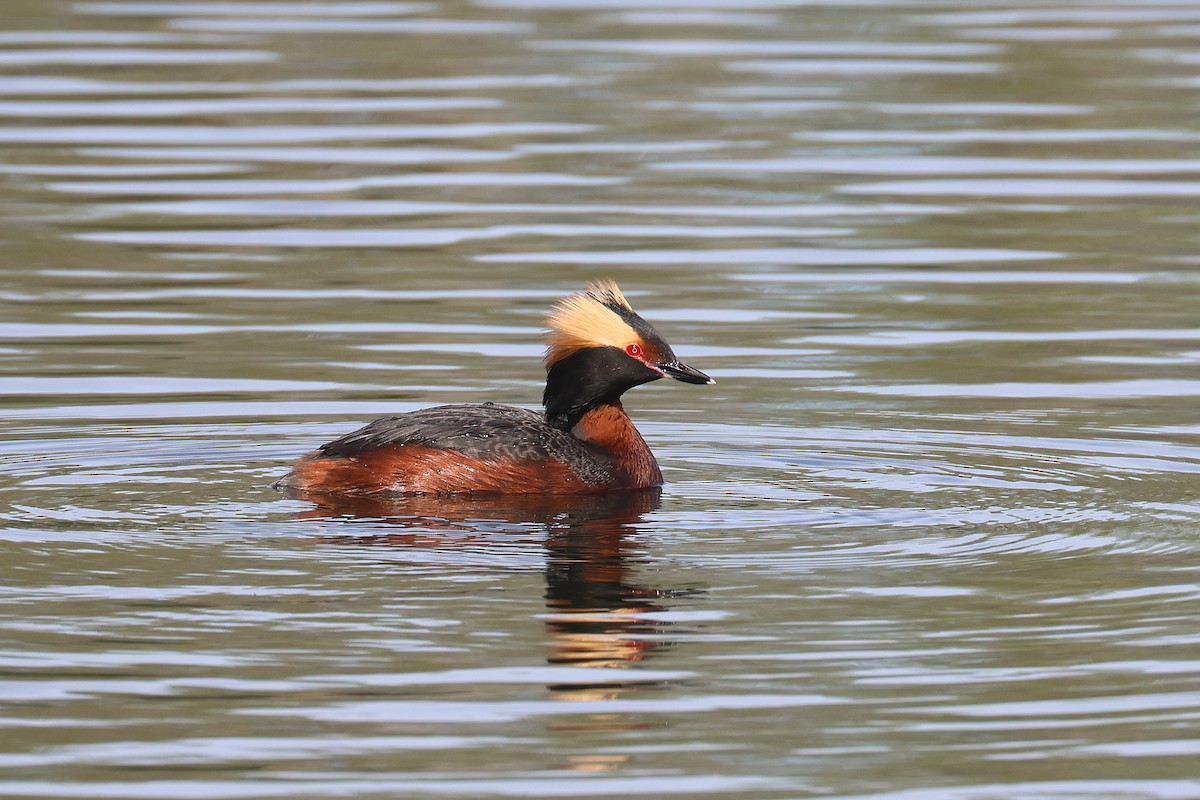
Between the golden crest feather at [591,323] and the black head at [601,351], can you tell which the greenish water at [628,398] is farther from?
the golden crest feather at [591,323]

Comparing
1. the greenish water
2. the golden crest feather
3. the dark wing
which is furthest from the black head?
the greenish water

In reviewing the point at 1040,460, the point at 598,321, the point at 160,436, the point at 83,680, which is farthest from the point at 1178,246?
the point at 83,680

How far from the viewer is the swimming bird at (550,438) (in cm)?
1053

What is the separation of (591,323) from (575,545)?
170cm

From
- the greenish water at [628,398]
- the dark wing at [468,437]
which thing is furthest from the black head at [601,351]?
the greenish water at [628,398]

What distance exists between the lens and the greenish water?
7324 mm

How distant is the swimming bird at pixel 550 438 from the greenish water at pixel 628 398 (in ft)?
0.78

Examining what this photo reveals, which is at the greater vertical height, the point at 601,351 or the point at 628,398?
the point at 601,351

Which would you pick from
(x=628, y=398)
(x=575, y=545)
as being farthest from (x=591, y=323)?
(x=628, y=398)

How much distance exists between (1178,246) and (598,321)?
674cm

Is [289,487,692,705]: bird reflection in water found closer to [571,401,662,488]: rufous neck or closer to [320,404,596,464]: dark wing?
[571,401,662,488]: rufous neck

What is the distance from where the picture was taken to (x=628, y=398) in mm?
13602

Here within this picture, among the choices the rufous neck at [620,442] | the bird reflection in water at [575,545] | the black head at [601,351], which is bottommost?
the bird reflection in water at [575,545]

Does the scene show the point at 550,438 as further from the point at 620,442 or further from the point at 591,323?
the point at 591,323
